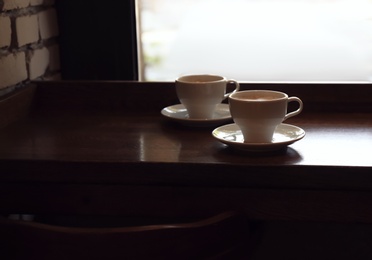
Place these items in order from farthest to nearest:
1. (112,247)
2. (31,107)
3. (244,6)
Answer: (244,6), (31,107), (112,247)

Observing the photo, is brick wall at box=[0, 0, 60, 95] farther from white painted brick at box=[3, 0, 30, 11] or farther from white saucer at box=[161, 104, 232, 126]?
white saucer at box=[161, 104, 232, 126]

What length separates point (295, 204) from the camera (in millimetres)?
924

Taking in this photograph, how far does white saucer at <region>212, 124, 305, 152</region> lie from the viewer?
3.17 feet

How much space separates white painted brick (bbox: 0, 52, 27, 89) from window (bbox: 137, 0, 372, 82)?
1.19 ft

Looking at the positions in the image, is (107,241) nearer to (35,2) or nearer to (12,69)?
(12,69)

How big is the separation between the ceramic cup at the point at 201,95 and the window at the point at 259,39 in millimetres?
401

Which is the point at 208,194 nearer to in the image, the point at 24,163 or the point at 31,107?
the point at 24,163

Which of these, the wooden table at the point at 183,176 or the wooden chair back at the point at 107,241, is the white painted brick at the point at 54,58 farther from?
the wooden chair back at the point at 107,241

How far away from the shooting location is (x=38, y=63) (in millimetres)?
1464

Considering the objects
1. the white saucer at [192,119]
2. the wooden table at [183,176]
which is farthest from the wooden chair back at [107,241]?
the white saucer at [192,119]

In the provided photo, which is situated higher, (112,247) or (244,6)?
(244,6)

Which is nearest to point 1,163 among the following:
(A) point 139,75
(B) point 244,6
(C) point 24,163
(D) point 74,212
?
(C) point 24,163

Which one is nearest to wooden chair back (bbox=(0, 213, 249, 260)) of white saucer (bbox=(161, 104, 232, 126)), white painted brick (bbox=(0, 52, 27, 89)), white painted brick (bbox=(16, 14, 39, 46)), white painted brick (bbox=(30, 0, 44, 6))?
white saucer (bbox=(161, 104, 232, 126))

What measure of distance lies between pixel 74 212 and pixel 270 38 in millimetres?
812
